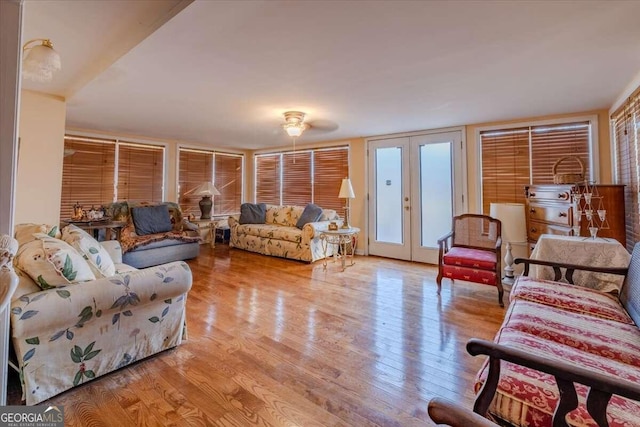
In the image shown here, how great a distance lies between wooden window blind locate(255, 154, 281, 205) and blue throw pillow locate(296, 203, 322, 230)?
4.89ft

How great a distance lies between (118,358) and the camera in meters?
1.78

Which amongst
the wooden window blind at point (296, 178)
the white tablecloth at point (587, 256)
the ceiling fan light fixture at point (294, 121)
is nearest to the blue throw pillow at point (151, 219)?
the wooden window blind at point (296, 178)

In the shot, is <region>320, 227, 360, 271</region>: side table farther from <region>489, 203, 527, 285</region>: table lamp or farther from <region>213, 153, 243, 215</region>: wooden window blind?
<region>213, 153, 243, 215</region>: wooden window blind

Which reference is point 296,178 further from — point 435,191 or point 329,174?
point 435,191

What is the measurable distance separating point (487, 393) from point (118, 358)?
2023mm

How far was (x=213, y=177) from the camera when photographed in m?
6.45

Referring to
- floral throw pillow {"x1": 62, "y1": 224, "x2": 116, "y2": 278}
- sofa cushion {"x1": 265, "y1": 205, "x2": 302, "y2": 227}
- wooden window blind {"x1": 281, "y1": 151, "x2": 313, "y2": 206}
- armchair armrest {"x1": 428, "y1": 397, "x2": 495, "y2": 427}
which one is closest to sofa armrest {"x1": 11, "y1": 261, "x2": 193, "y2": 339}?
floral throw pillow {"x1": 62, "y1": 224, "x2": 116, "y2": 278}

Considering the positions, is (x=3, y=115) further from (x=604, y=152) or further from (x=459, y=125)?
(x=604, y=152)

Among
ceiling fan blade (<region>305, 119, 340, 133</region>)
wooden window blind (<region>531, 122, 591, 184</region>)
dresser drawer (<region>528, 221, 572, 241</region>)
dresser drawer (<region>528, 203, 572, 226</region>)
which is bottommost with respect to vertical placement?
dresser drawer (<region>528, 221, 572, 241</region>)

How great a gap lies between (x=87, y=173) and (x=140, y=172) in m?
0.79

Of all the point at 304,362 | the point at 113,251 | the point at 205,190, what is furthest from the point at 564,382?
the point at 205,190

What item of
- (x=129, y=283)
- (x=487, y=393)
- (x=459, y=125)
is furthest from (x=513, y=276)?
(x=129, y=283)

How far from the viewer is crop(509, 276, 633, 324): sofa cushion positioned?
164cm

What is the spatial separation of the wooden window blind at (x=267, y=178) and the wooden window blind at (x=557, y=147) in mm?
4708
